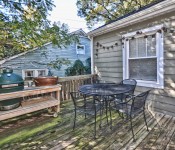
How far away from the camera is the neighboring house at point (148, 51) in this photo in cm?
355

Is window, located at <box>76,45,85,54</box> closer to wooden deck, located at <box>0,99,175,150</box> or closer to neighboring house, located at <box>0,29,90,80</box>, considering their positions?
neighboring house, located at <box>0,29,90,80</box>

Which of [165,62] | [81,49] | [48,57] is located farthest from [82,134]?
[81,49]

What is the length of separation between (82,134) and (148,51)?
8.30 ft

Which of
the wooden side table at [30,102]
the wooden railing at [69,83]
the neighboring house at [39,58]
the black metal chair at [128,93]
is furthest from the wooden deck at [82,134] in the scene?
the neighboring house at [39,58]

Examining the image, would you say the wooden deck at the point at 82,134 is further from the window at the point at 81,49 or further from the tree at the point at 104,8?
the tree at the point at 104,8

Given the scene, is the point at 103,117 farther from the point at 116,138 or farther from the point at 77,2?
the point at 77,2

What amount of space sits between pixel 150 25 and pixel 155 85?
1411 mm

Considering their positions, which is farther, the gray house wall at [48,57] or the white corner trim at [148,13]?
the gray house wall at [48,57]

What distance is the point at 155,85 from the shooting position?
388 cm

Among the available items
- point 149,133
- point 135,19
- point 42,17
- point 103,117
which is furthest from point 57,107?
point 135,19

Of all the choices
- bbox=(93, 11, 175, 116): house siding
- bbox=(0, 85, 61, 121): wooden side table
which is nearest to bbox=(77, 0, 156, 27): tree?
bbox=(93, 11, 175, 116): house siding

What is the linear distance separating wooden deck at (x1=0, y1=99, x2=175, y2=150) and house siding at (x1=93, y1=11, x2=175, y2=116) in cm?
33

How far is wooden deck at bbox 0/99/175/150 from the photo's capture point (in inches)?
97.4

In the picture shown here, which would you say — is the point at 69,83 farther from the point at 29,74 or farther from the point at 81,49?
the point at 81,49
